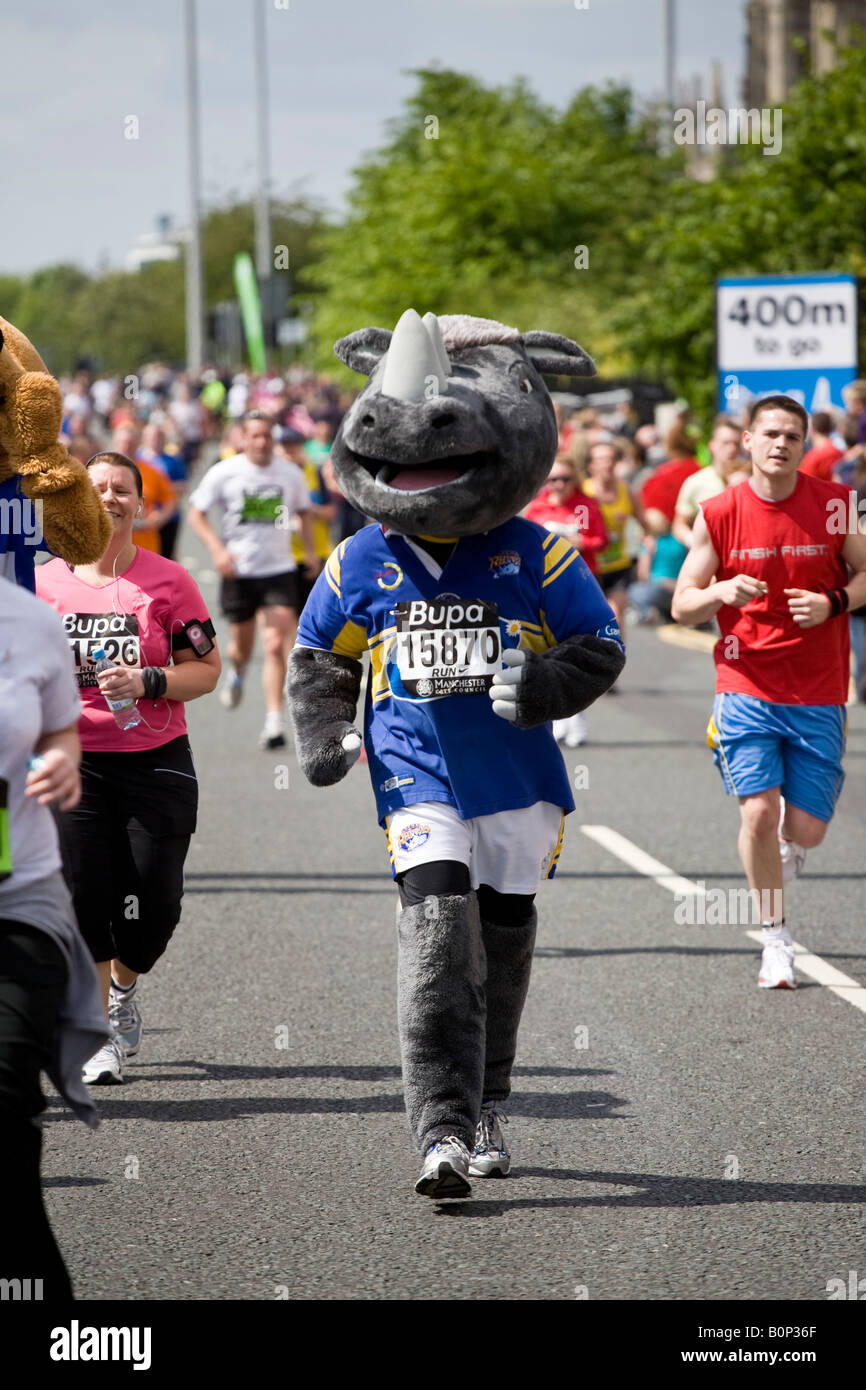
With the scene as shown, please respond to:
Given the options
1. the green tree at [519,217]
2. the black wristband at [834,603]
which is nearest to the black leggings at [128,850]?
the black wristband at [834,603]

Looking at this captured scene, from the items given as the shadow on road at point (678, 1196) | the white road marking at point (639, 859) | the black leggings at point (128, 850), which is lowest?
the white road marking at point (639, 859)

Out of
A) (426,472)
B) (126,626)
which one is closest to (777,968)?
(126,626)

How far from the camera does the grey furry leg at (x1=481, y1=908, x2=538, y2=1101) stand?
5.25 meters

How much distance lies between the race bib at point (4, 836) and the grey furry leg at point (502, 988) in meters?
1.85

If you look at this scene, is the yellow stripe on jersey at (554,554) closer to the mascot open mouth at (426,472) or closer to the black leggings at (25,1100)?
the mascot open mouth at (426,472)

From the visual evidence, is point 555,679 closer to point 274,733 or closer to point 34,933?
point 34,933

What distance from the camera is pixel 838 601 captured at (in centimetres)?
701

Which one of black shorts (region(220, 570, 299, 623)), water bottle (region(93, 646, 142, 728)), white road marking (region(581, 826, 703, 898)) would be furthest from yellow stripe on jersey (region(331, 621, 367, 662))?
black shorts (region(220, 570, 299, 623))

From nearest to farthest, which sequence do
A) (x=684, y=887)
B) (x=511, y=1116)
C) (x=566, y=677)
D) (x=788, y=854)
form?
(x=566, y=677)
(x=511, y=1116)
(x=788, y=854)
(x=684, y=887)

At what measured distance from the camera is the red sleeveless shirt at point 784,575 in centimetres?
712

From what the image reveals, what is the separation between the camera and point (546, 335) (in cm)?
541

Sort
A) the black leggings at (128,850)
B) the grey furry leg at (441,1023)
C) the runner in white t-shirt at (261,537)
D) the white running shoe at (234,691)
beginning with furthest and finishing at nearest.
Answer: the white running shoe at (234,691) < the runner in white t-shirt at (261,537) < the black leggings at (128,850) < the grey furry leg at (441,1023)

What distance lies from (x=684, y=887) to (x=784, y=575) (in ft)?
7.33
